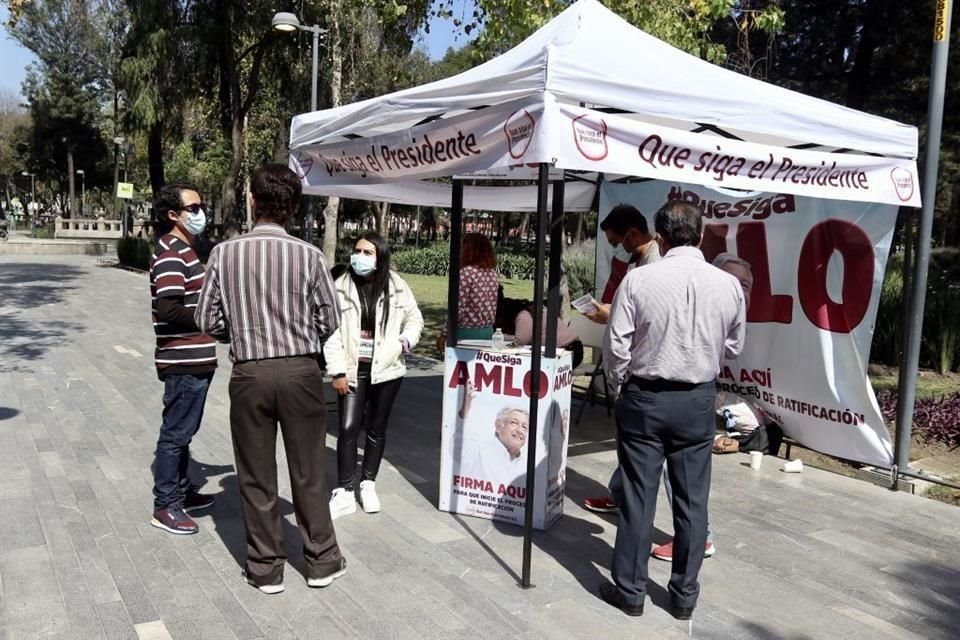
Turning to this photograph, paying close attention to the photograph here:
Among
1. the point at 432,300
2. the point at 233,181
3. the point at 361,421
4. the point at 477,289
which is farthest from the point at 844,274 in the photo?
the point at 233,181

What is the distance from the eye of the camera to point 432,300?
61.0ft

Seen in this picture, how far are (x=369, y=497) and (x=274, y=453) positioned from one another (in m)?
1.24

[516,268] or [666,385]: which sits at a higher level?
[666,385]

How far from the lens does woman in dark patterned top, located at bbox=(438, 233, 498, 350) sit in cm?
522

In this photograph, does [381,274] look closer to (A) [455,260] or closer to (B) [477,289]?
(A) [455,260]

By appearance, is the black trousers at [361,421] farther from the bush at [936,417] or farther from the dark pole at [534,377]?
the bush at [936,417]

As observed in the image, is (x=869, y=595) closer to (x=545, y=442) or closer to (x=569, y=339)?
(x=545, y=442)

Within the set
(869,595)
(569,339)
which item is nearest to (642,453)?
(869,595)

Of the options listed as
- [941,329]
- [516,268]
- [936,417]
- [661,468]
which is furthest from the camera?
[516,268]

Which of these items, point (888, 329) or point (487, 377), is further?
point (888, 329)

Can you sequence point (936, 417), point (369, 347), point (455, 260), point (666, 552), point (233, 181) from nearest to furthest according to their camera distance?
point (666, 552)
point (369, 347)
point (455, 260)
point (936, 417)
point (233, 181)

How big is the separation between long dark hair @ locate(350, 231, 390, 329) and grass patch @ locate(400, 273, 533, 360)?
19.0 feet

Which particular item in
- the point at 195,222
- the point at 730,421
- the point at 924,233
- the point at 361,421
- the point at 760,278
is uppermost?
the point at 924,233

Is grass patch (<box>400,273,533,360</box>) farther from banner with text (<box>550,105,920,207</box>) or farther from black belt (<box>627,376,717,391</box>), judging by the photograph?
black belt (<box>627,376,717,391</box>)
